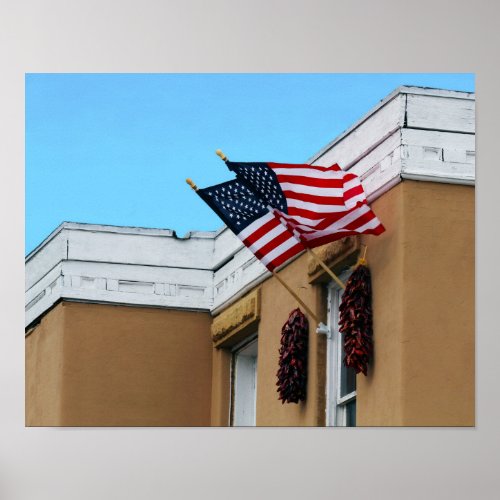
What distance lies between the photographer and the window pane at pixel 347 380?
7.04m

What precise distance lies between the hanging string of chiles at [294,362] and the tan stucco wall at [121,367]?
0.29 m

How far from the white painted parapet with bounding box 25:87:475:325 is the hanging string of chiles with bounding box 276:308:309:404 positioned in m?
0.24

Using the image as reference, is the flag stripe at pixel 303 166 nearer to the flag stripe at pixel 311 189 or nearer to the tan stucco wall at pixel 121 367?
the flag stripe at pixel 311 189

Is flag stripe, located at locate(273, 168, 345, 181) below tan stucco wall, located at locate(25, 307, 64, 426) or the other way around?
the other way around

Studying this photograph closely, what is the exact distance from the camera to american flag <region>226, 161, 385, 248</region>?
7059mm

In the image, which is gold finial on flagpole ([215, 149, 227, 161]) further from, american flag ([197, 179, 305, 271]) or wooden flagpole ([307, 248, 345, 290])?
wooden flagpole ([307, 248, 345, 290])

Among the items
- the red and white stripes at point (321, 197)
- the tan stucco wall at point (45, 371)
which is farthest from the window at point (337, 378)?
the tan stucco wall at point (45, 371)

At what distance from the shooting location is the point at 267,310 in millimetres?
7301

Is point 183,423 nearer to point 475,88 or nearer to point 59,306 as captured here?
point 59,306

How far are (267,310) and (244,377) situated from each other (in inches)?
11.1

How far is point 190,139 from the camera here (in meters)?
7.15

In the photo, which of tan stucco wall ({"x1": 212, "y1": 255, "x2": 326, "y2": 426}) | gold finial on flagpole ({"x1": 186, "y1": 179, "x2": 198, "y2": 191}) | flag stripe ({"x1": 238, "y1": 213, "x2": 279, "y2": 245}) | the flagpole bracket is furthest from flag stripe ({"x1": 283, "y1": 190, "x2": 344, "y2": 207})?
the flagpole bracket

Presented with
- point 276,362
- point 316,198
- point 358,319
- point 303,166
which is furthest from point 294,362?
point 303,166
